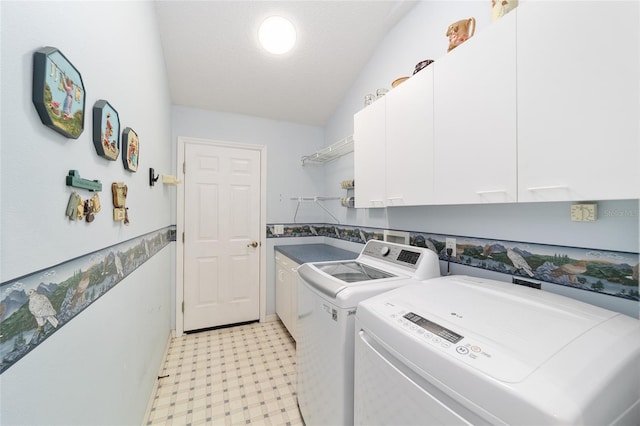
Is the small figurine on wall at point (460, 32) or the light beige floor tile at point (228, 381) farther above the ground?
the small figurine on wall at point (460, 32)

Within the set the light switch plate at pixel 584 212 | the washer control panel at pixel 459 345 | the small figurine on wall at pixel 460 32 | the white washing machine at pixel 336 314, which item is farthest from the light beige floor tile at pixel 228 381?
the small figurine on wall at pixel 460 32

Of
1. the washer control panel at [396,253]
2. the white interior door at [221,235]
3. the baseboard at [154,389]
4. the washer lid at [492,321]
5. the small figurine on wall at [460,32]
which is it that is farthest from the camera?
the white interior door at [221,235]

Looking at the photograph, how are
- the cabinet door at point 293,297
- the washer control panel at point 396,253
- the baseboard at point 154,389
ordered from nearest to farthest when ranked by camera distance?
the washer control panel at point 396,253, the baseboard at point 154,389, the cabinet door at point 293,297

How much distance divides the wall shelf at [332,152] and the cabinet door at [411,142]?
869 mm

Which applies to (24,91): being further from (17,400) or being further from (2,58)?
(17,400)

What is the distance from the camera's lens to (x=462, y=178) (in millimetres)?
1129

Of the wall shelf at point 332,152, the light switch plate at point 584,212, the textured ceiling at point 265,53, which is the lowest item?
the light switch plate at point 584,212

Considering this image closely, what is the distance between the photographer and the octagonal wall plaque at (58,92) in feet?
1.76

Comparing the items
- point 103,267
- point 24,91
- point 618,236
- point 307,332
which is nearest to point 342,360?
point 307,332

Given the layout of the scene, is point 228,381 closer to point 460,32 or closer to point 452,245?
point 452,245

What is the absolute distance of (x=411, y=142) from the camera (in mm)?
1388

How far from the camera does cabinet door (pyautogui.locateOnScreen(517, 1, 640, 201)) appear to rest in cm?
68

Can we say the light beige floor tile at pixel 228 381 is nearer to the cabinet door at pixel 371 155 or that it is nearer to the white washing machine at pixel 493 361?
the white washing machine at pixel 493 361

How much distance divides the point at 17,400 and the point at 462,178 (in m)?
1.50
